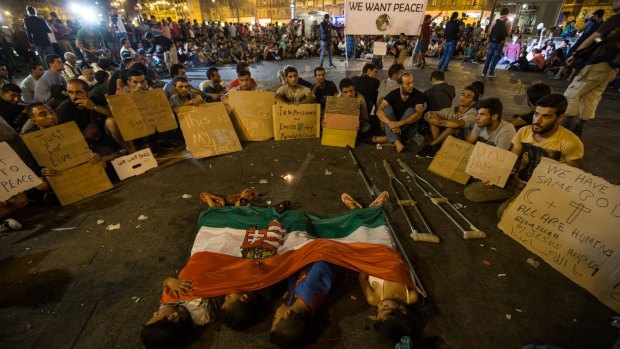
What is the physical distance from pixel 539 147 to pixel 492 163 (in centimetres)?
51

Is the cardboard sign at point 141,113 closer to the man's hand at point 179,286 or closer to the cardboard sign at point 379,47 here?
the man's hand at point 179,286

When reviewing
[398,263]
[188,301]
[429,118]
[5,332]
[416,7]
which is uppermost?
[416,7]

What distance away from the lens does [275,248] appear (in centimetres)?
260

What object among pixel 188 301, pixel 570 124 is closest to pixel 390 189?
pixel 188 301

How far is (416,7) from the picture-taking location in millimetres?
7734

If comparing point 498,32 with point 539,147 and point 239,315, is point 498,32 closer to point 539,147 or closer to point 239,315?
point 539,147

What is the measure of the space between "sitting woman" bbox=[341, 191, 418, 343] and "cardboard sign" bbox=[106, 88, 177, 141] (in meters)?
4.22

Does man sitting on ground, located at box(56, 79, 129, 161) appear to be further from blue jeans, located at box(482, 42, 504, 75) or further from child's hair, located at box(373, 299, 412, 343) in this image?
blue jeans, located at box(482, 42, 504, 75)

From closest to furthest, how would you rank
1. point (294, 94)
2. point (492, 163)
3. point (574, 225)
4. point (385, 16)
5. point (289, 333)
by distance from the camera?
point (289, 333) → point (574, 225) → point (492, 163) → point (294, 94) → point (385, 16)

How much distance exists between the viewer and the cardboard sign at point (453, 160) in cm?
414

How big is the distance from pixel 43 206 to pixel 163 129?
1.96 meters

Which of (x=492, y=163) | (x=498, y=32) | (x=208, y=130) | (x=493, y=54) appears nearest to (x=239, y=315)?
(x=492, y=163)

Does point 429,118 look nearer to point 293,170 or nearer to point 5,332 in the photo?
point 293,170

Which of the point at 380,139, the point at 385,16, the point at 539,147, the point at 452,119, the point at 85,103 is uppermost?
the point at 385,16
